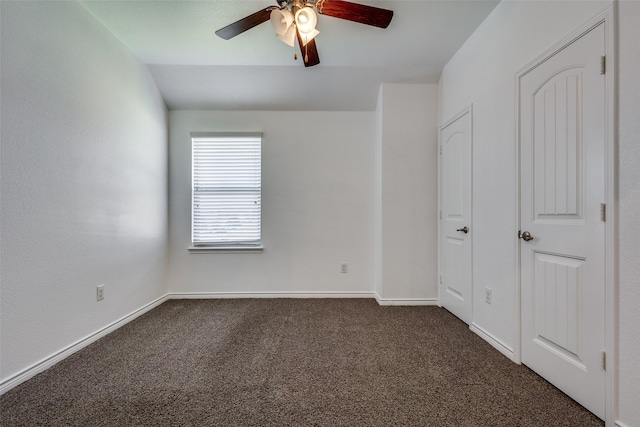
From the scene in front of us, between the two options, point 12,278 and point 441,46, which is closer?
point 12,278

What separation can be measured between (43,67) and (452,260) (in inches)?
139

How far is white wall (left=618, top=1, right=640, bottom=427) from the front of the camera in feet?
3.68

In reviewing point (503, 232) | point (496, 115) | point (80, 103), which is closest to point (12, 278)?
point (80, 103)

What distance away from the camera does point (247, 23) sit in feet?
5.60

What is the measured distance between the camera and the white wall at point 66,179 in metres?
1.53

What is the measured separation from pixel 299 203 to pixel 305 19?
2015mm

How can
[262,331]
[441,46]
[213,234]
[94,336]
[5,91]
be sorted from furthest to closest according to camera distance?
[213,234]
[441,46]
[262,331]
[94,336]
[5,91]

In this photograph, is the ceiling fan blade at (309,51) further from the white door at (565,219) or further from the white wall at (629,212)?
the white wall at (629,212)

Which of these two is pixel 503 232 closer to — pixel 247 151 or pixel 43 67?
pixel 247 151

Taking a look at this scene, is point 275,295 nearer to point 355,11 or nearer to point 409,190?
point 409,190

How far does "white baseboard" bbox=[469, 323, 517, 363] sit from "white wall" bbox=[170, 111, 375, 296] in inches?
49.4

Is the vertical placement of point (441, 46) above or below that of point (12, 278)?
above

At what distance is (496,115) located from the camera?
198 centimetres

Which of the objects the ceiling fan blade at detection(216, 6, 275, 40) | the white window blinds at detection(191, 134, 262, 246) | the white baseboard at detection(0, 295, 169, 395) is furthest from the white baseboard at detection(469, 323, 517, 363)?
the white baseboard at detection(0, 295, 169, 395)
